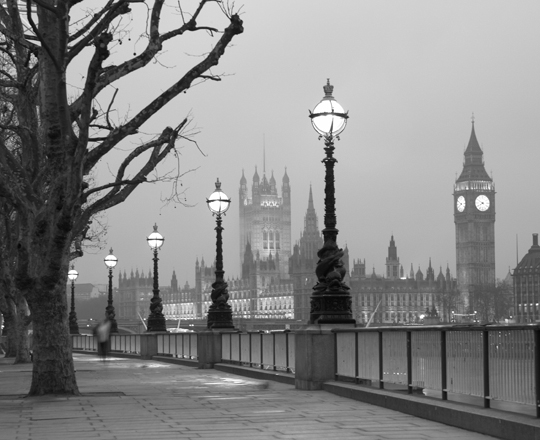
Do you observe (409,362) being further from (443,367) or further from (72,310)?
(72,310)

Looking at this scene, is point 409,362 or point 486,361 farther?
point 409,362

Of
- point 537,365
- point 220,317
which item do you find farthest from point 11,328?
point 537,365

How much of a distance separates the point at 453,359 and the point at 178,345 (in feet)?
76.6

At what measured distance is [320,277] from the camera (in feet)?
58.5

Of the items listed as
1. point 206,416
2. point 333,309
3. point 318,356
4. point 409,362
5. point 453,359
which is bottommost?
point 206,416

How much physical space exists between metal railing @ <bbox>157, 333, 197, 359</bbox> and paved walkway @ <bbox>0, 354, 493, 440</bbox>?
12.8 meters

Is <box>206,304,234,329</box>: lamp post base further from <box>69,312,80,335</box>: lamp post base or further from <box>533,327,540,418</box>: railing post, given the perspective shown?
<box>69,312,80,335</box>: lamp post base

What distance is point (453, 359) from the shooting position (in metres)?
12.0

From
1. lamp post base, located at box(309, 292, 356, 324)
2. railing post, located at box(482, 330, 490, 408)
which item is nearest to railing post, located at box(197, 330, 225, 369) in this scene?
lamp post base, located at box(309, 292, 356, 324)

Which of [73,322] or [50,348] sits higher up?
[50,348]

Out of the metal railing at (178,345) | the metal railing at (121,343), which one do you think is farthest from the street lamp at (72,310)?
the metal railing at (178,345)

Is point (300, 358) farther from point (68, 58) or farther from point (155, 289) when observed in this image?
point (155, 289)

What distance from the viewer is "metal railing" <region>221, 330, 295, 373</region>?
20.4 metres

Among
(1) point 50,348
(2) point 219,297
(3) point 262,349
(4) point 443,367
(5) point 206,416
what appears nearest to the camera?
(4) point 443,367
